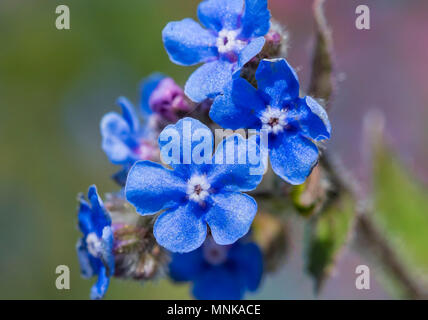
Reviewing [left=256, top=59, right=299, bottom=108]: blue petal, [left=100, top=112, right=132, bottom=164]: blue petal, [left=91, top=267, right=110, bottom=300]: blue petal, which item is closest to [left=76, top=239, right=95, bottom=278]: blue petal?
[left=91, top=267, right=110, bottom=300]: blue petal

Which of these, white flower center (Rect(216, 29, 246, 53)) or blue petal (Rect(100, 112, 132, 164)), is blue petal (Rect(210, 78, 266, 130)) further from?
blue petal (Rect(100, 112, 132, 164))

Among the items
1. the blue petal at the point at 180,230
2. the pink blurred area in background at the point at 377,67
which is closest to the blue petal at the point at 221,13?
the blue petal at the point at 180,230

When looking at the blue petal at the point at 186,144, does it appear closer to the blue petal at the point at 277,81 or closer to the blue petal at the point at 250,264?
the blue petal at the point at 277,81

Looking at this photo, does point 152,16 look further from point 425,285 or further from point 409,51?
point 425,285

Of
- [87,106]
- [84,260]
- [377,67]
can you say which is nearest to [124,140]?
[84,260]
